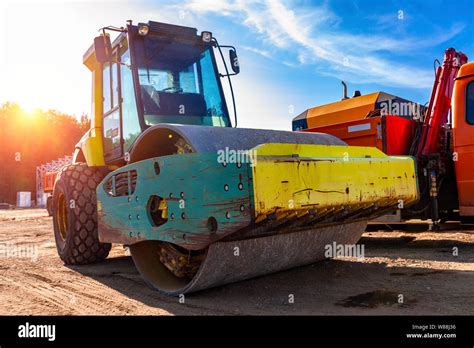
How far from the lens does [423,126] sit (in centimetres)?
712

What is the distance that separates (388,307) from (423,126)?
4713 mm

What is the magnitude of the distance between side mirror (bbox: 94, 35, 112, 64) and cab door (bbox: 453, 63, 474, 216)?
486cm

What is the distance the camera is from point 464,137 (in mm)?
6242

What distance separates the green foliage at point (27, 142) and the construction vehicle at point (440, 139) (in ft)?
118

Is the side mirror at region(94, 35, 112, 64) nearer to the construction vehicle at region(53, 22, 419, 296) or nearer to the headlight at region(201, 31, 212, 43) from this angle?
the construction vehicle at region(53, 22, 419, 296)

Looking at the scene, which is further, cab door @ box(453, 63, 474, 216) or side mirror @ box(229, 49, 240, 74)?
cab door @ box(453, 63, 474, 216)

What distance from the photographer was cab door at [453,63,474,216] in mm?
6199

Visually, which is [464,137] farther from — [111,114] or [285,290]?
[111,114]
